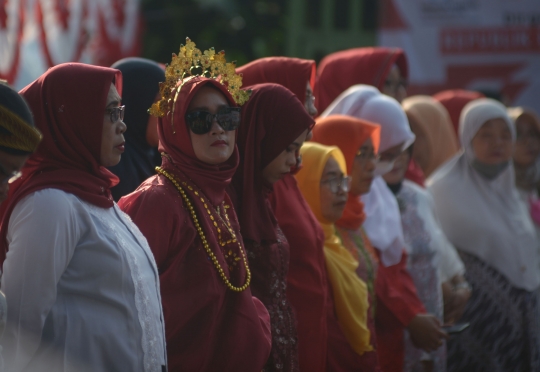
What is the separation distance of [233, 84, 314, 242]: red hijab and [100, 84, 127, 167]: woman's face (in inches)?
31.5

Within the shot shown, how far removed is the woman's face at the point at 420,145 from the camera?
6.59 meters

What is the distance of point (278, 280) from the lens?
3.48 meters

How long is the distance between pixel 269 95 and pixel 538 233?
163 inches

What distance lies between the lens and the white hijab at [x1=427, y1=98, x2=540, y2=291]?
6.09 metres

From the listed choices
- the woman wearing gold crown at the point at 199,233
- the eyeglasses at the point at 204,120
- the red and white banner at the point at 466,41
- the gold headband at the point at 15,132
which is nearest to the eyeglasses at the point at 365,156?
the woman wearing gold crown at the point at 199,233

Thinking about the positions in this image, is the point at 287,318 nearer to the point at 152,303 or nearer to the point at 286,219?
the point at 286,219

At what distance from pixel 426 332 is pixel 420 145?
234 centimetres

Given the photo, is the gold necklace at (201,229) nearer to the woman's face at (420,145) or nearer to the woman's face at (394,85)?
the woman's face at (394,85)

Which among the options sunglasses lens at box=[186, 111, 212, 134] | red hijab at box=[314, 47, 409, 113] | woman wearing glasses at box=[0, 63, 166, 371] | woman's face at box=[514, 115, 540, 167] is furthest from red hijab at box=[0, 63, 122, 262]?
woman's face at box=[514, 115, 540, 167]

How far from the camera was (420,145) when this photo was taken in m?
6.68

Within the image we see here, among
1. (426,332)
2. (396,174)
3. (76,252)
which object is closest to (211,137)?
(76,252)

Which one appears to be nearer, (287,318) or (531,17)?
(287,318)

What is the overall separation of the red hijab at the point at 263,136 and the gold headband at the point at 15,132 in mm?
1345

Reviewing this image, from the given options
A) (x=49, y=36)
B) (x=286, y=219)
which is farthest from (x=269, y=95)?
(x=49, y=36)
